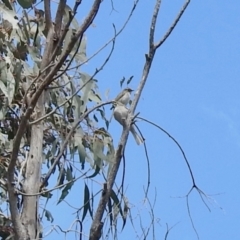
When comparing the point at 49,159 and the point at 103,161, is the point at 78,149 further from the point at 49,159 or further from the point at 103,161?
the point at 49,159

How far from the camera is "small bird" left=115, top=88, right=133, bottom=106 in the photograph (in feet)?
6.60

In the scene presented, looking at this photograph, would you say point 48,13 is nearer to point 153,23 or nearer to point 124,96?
point 124,96

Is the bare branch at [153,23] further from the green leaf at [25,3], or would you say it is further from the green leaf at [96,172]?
the green leaf at [25,3]

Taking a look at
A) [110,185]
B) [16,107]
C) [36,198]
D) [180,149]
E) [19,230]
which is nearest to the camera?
[110,185]

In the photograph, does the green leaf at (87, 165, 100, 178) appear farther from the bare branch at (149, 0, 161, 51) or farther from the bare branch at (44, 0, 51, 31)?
the bare branch at (149, 0, 161, 51)

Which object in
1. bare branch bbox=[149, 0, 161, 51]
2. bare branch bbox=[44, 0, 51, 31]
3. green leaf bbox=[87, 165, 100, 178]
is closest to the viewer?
bare branch bbox=[149, 0, 161, 51]

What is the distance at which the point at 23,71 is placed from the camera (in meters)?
2.38

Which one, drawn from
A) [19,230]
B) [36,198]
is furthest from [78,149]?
[19,230]

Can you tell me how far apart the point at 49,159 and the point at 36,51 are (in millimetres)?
439

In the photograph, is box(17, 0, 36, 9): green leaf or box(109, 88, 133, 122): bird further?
box(17, 0, 36, 9): green leaf

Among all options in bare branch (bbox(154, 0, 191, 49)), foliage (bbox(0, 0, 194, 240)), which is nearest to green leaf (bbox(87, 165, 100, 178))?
foliage (bbox(0, 0, 194, 240))

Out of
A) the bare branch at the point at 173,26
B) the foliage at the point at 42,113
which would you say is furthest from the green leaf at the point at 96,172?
the bare branch at the point at 173,26

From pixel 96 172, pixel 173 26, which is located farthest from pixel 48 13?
pixel 173 26

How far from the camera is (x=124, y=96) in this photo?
2.08 metres
